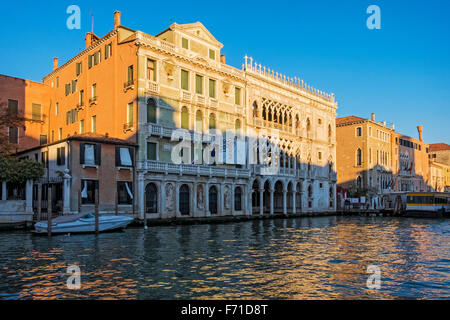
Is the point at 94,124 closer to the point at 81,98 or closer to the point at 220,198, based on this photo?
the point at 81,98

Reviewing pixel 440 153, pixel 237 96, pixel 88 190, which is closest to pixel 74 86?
pixel 88 190

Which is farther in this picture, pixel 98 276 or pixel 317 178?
pixel 317 178

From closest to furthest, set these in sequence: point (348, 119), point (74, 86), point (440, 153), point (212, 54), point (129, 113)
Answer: point (129, 113) < point (212, 54) < point (74, 86) < point (348, 119) < point (440, 153)

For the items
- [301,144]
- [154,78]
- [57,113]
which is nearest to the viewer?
[154,78]

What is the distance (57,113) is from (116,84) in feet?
34.6

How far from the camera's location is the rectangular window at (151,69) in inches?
1187

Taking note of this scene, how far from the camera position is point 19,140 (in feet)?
118

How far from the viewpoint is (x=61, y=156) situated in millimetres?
26672

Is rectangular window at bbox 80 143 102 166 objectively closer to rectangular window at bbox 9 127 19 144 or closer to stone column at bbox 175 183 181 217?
stone column at bbox 175 183 181 217

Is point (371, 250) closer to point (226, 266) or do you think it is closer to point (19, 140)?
point (226, 266)

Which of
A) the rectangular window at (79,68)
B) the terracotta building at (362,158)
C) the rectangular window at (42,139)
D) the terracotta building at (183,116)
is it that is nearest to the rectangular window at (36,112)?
the terracotta building at (183,116)

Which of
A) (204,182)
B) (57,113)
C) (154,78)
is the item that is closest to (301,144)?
(204,182)

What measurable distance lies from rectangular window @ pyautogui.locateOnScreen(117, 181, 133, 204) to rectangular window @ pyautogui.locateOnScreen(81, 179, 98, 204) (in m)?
1.76

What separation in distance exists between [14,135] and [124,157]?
13359 millimetres
